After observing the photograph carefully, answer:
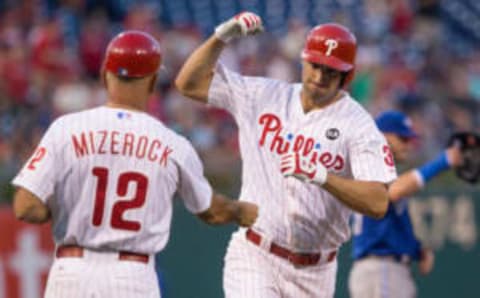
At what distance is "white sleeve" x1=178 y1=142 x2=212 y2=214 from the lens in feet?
18.5

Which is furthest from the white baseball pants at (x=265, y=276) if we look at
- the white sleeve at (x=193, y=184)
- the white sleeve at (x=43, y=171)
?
the white sleeve at (x=43, y=171)

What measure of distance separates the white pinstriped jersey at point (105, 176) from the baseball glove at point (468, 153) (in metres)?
3.13

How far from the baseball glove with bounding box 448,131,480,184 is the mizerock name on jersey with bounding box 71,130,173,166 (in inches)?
126

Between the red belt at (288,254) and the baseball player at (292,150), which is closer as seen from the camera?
the baseball player at (292,150)

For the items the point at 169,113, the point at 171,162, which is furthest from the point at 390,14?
the point at 171,162

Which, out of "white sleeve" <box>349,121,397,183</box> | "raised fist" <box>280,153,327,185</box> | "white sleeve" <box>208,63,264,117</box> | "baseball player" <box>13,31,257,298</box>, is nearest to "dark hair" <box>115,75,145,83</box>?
"baseball player" <box>13,31,257,298</box>

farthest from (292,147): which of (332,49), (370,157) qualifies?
(332,49)

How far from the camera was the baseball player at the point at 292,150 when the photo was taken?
255 inches

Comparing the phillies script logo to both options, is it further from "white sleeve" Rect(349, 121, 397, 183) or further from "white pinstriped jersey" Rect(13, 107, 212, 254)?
"white pinstriped jersey" Rect(13, 107, 212, 254)

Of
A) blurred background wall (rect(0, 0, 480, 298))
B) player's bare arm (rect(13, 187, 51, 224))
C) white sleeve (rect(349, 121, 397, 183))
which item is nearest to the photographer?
player's bare arm (rect(13, 187, 51, 224))

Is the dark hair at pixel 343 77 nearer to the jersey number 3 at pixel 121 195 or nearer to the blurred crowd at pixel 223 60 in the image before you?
the jersey number 3 at pixel 121 195

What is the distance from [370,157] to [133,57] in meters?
1.43

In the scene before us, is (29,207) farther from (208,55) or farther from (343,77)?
(343,77)

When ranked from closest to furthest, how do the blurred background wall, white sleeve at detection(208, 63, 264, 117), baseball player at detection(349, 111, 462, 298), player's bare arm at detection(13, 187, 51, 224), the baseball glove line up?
player's bare arm at detection(13, 187, 51, 224) < white sleeve at detection(208, 63, 264, 117) < baseball player at detection(349, 111, 462, 298) < the baseball glove < the blurred background wall
